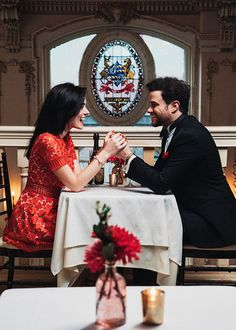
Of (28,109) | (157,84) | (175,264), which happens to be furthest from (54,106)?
(28,109)

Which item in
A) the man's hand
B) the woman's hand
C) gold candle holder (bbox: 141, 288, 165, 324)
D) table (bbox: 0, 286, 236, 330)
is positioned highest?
the woman's hand

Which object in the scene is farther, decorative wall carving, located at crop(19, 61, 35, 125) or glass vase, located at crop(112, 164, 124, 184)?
decorative wall carving, located at crop(19, 61, 35, 125)

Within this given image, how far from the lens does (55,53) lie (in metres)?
7.87

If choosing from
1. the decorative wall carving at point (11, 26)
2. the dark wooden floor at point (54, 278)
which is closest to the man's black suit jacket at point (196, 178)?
the dark wooden floor at point (54, 278)

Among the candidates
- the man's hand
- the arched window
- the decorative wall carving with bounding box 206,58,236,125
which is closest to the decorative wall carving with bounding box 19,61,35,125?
the arched window

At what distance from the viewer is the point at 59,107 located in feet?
8.39

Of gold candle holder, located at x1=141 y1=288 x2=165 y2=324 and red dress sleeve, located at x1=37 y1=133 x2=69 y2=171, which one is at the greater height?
red dress sleeve, located at x1=37 y1=133 x2=69 y2=171

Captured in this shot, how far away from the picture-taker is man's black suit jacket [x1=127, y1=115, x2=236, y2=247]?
248 centimetres

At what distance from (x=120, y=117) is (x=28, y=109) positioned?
1454 millimetres

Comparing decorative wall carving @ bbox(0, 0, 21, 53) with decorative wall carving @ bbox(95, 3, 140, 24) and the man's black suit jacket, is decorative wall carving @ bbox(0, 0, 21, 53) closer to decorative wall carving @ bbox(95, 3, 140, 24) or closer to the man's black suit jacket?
decorative wall carving @ bbox(95, 3, 140, 24)

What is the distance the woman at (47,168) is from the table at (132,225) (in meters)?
0.18

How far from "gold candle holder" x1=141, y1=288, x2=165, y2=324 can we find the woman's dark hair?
4.64 feet

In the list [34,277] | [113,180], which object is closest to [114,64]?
[34,277]

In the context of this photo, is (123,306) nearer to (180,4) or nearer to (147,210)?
(147,210)
